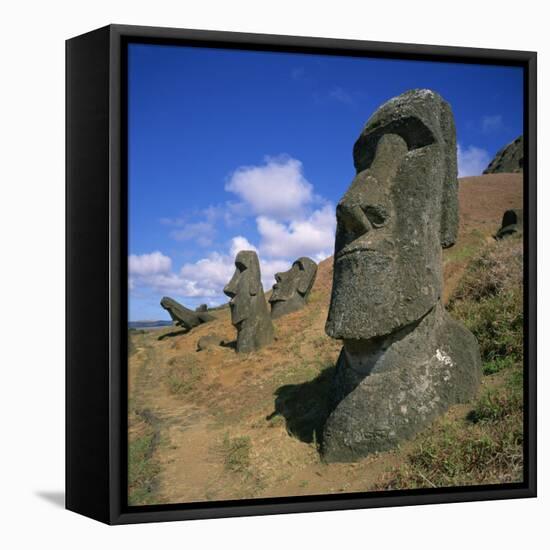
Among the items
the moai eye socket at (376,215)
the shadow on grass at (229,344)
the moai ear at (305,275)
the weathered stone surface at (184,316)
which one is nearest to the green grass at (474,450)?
the moai eye socket at (376,215)

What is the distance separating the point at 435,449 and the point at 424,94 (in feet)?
13.3

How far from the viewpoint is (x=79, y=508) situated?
8.31 meters

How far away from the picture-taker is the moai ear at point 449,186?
32.5ft

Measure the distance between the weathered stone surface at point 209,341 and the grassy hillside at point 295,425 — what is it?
9.21 ft

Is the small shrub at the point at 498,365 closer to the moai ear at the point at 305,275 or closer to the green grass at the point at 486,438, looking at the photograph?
the green grass at the point at 486,438

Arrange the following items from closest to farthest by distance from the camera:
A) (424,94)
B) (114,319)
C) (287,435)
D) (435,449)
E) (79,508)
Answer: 1. (114,319)
2. (79,508)
3. (435,449)
4. (424,94)
5. (287,435)

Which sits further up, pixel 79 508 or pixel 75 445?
pixel 75 445

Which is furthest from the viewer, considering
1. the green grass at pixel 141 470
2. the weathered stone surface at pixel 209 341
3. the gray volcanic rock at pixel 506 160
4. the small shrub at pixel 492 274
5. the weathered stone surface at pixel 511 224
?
the gray volcanic rock at pixel 506 160

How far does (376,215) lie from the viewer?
942 centimetres

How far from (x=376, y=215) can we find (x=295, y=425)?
9.99 feet

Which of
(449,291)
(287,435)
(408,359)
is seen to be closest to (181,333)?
(449,291)

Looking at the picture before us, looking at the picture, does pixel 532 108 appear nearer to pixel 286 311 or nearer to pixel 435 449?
pixel 435 449

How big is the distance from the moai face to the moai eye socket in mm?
8353

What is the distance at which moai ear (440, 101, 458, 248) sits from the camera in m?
9.90
